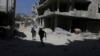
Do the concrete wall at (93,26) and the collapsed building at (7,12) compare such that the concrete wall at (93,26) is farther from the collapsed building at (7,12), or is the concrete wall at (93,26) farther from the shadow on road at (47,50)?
the shadow on road at (47,50)

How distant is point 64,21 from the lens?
41281mm

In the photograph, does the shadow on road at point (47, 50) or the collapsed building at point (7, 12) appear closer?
the shadow on road at point (47, 50)

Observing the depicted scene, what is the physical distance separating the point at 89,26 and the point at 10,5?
14.5 meters

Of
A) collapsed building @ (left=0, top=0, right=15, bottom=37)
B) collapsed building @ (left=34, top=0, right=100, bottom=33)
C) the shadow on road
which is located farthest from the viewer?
collapsed building @ (left=34, top=0, right=100, bottom=33)

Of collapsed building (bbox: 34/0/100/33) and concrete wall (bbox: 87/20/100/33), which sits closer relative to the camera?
collapsed building (bbox: 34/0/100/33)

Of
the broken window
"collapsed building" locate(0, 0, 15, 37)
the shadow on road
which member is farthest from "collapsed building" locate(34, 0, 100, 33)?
the shadow on road

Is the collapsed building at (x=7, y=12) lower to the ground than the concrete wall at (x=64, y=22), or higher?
higher

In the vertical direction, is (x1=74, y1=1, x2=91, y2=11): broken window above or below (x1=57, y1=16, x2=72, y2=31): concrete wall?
above

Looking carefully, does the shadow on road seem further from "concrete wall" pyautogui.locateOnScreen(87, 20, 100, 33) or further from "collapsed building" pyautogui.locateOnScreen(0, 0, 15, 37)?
"concrete wall" pyautogui.locateOnScreen(87, 20, 100, 33)

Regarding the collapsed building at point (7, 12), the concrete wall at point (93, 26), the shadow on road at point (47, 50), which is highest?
the collapsed building at point (7, 12)

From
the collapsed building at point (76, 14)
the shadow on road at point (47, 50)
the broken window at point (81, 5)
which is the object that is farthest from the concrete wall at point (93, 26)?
the shadow on road at point (47, 50)

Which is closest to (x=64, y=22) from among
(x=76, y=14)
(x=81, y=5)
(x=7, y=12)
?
(x=76, y=14)

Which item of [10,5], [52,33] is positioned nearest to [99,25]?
[52,33]

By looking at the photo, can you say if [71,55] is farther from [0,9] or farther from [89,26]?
[89,26]
